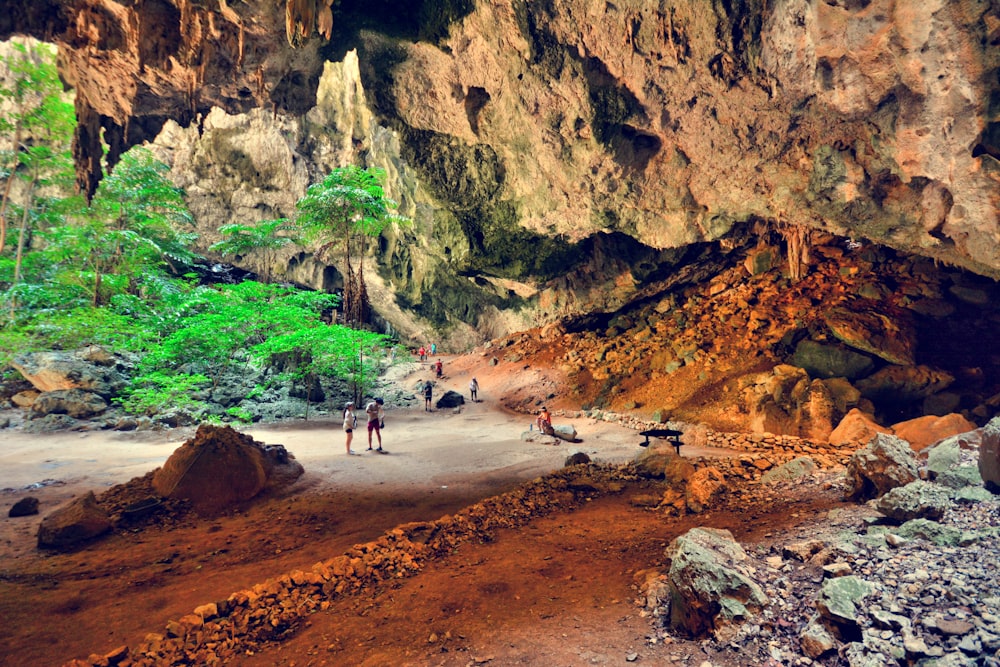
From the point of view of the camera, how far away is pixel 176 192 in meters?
17.5

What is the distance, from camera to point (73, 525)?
5.77 m

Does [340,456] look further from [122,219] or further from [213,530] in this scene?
[122,219]

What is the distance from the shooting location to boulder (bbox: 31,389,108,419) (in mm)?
12547

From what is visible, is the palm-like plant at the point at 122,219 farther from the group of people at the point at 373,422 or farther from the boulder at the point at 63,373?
the group of people at the point at 373,422

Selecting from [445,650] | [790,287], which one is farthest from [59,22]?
[790,287]

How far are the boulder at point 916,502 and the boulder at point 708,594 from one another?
2.15 m

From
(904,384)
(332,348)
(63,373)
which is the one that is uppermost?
(332,348)

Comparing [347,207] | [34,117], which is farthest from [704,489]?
[34,117]

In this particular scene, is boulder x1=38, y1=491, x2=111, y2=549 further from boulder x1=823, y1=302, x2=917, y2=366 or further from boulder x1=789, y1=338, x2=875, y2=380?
boulder x1=823, y1=302, x2=917, y2=366

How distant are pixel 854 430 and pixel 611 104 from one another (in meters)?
10.3

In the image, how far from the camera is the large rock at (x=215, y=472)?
7195 millimetres

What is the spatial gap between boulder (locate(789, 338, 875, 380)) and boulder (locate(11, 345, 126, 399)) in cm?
2124

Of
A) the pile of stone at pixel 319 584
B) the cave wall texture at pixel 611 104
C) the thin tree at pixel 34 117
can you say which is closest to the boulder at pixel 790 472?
the pile of stone at pixel 319 584

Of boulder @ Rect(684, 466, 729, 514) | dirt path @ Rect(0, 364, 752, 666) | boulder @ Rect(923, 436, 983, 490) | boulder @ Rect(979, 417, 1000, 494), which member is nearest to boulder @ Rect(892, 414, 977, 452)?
boulder @ Rect(923, 436, 983, 490)
